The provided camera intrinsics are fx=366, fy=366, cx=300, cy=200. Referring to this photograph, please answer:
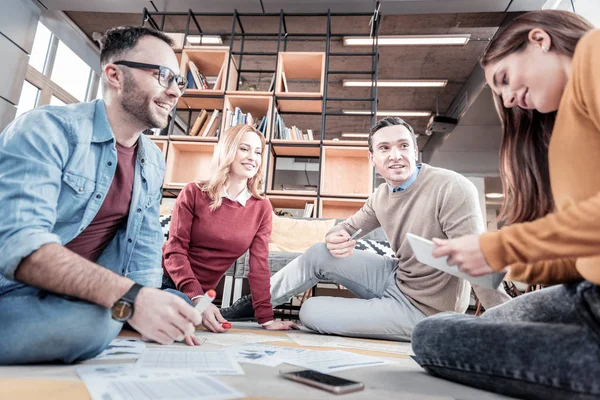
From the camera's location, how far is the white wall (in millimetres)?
3756

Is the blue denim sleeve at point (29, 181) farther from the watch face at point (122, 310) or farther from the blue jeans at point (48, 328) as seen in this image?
the watch face at point (122, 310)

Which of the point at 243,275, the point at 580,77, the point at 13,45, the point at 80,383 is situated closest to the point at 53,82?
the point at 13,45

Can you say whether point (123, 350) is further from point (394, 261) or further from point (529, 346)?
point (394, 261)

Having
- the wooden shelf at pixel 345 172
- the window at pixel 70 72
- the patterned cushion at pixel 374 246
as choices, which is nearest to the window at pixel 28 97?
the window at pixel 70 72

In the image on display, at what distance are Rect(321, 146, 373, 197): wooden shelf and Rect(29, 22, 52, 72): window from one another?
3785 mm

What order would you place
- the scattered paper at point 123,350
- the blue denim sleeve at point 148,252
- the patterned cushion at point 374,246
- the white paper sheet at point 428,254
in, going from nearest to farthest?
1. the white paper sheet at point 428,254
2. the scattered paper at point 123,350
3. the blue denim sleeve at point 148,252
4. the patterned cushion at point 374,246

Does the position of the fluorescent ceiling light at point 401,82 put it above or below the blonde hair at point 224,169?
above

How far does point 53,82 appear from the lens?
190 inches

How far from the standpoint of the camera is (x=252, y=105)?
12.2ft

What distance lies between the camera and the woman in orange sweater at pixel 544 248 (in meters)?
0.60

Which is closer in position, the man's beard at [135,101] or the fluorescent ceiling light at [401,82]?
the man's beard at [135,101]

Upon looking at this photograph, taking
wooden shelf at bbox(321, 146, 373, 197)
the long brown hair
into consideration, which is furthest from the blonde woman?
wooden shelf at bbox(321, 146, 373, 197)

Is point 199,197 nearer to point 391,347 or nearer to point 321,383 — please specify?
point 391,347

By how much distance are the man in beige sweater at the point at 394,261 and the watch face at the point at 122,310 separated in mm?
1036
